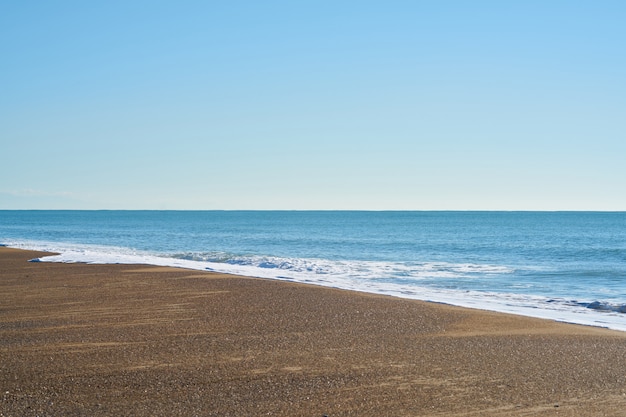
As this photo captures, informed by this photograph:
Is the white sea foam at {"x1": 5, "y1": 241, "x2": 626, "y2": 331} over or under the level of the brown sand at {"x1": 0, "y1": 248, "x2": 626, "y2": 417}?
under

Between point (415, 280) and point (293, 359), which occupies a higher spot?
point (293, 359)

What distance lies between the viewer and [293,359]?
8.48 metres

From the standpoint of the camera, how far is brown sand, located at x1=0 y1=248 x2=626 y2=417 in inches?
260

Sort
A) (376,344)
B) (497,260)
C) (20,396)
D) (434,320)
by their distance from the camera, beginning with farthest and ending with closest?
(497,260) → (434,320) → (376,344) → (20,396)

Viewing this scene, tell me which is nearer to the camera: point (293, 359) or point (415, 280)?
point (293, 359)

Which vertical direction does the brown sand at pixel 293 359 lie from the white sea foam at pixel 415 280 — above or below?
above

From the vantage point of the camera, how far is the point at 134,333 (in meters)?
10.1

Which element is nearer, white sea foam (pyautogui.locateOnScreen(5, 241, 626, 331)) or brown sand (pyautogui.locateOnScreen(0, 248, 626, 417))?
brown sand (pyautogui.locateOnScreen(0, 248, 626, 417))

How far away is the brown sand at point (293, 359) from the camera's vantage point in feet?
21.7

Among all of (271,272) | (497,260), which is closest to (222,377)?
(271,272)

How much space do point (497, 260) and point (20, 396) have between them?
97.7 ft

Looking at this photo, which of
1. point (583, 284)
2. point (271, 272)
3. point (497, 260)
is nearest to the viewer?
point (583, 284)

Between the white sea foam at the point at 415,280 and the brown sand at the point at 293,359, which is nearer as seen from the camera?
the brown sand at the point at 293,359

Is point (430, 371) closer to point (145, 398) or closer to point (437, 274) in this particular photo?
point (145, 398)
